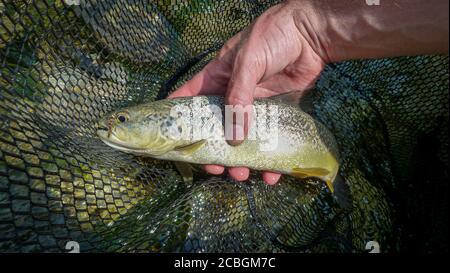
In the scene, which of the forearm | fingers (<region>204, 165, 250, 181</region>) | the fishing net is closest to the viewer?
the fishing net

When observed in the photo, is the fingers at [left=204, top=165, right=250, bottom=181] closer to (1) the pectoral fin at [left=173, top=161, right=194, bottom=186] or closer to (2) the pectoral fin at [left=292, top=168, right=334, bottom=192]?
(1) the pectoral fin at [left=173, top=161, right=194, bottom=186]

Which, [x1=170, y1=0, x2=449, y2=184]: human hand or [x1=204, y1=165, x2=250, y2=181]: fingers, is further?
[x1=204, y1=165, x2=250, y2=181]: fingers

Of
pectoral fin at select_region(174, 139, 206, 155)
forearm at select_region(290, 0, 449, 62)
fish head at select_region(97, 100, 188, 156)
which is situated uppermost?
forearm at select_region(290, 0, 449, 62)

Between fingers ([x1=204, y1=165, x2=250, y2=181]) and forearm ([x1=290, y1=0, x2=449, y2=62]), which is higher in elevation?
forearm ([x1=290, y1=0, x2=449, y2=62])

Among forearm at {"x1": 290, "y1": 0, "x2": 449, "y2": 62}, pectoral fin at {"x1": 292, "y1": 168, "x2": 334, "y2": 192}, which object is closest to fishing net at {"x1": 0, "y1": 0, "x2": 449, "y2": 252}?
→ pectoral fin at {"x1": 292, "y1": 168, "x2": 334, "y2": 192}

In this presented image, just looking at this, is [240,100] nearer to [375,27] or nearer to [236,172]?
[236,172]

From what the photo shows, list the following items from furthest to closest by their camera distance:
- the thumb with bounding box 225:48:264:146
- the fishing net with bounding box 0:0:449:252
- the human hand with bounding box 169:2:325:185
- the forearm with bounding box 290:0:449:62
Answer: the human hand with bounding box 169:2:325:185 → the thumb with bounding box 225:48:264:146 → the forearm with bounding box 290:0:449:62 → the fishing net with bounding box 0:0:449:252
